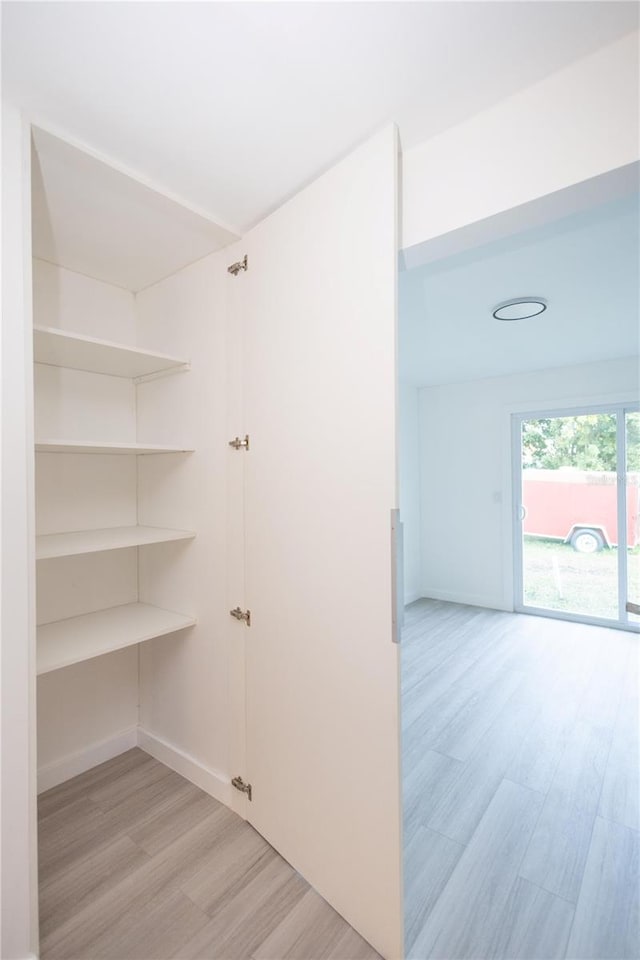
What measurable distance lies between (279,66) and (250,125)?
0.68ft

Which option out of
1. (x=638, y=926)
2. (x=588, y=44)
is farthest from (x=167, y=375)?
(x=638, y=926)

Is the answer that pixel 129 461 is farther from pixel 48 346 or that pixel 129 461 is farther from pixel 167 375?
pixel 48 346

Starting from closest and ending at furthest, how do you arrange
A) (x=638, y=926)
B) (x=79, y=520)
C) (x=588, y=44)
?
(x=588, y=44) → (x=638, y=926) → (x=79, y=520)

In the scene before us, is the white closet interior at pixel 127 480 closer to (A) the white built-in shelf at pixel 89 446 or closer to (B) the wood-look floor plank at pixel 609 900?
(A) the white built-in shelf at pixel 89 446

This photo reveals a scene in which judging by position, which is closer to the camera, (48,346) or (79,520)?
(48,346)

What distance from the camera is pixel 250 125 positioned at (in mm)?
1227

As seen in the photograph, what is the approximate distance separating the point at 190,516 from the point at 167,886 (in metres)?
1.36

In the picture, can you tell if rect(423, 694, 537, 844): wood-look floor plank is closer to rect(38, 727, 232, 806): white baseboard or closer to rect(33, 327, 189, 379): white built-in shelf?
rect(38, 727, 232, 806): white baseboard

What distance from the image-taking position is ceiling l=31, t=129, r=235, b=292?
1379mm

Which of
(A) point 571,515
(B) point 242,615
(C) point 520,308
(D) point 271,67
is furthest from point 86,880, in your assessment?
(A) point 571,515

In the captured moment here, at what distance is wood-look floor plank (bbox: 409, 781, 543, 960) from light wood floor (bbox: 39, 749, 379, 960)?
0.27 m

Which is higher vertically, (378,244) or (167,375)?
(378,244)

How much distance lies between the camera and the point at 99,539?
1.82 meters

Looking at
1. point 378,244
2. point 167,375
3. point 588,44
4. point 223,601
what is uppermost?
point 588,44
